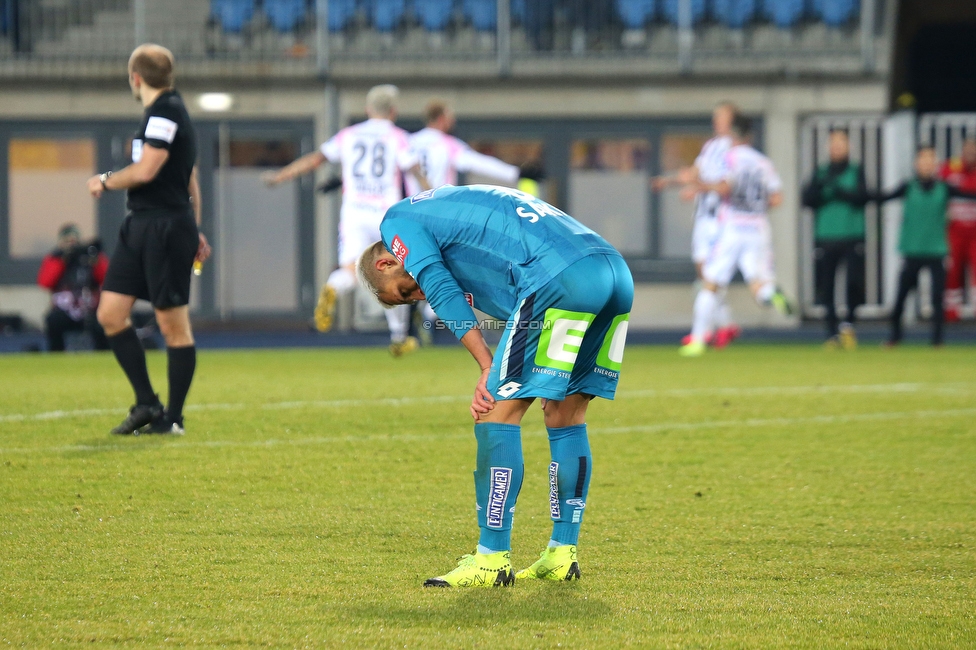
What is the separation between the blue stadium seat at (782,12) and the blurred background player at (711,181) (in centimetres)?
734

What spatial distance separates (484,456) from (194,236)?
12.0 feet

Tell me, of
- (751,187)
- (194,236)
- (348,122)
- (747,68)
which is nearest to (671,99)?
(747,68)

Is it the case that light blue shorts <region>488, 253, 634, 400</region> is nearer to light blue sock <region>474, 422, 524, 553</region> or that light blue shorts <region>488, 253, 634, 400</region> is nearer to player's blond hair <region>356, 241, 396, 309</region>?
light blue sock <region>474, 422, 524, 553</region>

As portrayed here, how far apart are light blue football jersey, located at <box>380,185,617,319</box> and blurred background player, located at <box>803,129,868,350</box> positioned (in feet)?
38.7

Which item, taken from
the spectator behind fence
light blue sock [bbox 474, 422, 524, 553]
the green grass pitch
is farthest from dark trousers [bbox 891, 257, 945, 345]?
light blue sock [bbox 474, 422, 524, 553]

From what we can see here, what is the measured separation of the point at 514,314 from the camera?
4.48 m

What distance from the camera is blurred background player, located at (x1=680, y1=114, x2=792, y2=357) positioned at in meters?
14.8

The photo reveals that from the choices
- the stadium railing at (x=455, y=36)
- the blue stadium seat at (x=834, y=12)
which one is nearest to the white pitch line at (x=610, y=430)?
the stadium railing at (x=455, y=36)

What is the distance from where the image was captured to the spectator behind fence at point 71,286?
1520 centimetres

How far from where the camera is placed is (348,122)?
70.3 feet

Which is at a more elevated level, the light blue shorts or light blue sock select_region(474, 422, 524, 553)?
the light blue shorts

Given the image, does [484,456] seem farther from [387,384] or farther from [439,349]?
[439,349]

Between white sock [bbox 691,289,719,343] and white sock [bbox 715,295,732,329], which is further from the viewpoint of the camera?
white sock [bbox 715,295,732,329]

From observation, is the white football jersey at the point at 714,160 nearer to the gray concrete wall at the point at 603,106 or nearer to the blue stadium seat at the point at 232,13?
the gray concrete wall at the point at 603,106
